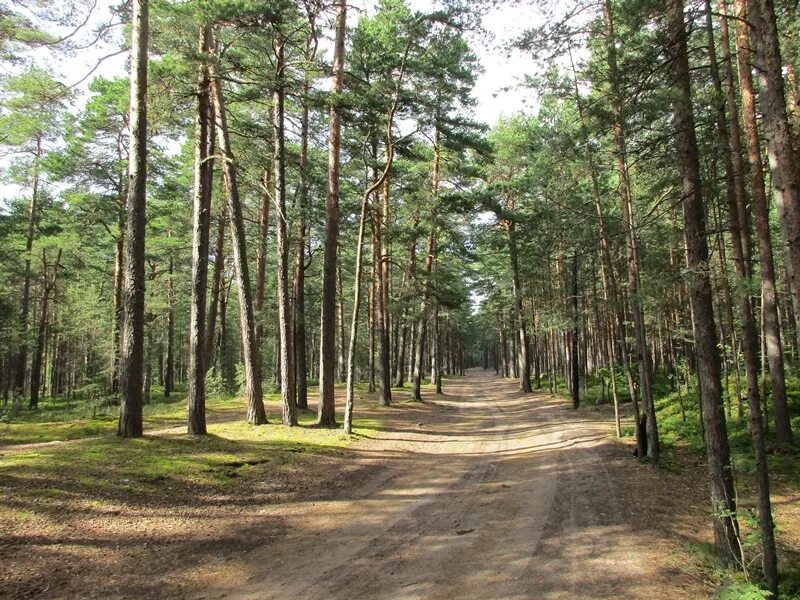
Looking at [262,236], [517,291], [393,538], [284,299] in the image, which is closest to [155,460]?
[393,538]

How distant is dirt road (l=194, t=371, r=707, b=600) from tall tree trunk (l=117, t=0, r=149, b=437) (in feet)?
14.5

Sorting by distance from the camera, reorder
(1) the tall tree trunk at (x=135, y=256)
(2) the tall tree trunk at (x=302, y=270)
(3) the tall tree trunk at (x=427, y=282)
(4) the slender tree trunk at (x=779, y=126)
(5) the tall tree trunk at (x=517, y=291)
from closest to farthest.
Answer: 1. (4) the slender tree trunk at (x=779, y=126)
2. (1) the tall tree trunk at (x=135, y=256)
3. (2) the tall tree trunk at (x=302, y=270)
4. (3) the tall tree trunk at (x=427, y=282)
5. (5) the tall tree trunk at (x=517, y=291)

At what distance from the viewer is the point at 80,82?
962cm

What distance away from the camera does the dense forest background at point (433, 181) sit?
21.0ft

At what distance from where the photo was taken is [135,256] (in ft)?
33.5

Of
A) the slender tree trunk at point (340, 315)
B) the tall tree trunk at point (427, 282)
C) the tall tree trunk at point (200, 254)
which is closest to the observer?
the tall tree trunk at point (200, 254)

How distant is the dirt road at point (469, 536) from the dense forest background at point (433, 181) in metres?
1.30

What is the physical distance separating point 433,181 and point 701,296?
19.0 metres

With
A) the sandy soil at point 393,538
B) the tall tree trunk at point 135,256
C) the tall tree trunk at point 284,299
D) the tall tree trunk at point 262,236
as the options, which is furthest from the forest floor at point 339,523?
the tall tree trunk at point 262,236

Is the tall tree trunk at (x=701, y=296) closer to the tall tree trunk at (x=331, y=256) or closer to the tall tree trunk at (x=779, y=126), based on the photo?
the tall tree trunk at (x=779, y=126)

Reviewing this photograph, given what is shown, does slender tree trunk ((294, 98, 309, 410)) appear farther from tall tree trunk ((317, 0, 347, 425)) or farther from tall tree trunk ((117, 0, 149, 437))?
tall tree trunk ((117, 0, 149, 437))

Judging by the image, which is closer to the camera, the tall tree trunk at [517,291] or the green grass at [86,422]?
the green grass at [86,422]

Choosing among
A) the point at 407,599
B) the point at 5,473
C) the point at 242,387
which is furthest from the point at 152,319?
the point at 407,599

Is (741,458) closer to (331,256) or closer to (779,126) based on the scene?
(779,126)
